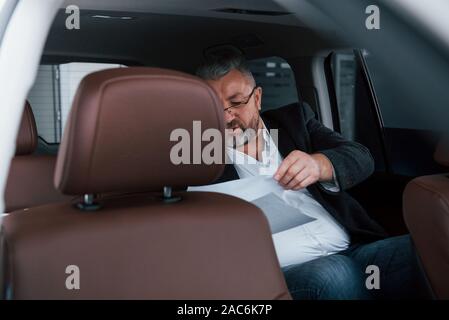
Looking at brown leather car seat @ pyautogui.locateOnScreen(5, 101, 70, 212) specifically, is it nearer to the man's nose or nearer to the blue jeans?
the man's nose

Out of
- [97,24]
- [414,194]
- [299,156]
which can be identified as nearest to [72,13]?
[97,24]

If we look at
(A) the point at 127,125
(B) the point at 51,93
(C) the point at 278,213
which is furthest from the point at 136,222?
(B) the point at 51,93

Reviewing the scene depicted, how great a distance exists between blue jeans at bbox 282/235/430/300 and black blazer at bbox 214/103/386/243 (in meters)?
0.10

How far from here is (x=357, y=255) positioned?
199 centimetres

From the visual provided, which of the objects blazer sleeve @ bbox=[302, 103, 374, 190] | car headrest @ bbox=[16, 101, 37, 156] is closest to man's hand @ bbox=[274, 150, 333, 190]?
blazer sleeve @ bbox=[302, 103, 374, 190]

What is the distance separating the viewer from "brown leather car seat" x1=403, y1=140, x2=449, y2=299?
1.38 metres

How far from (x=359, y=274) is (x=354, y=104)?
1.84 metres

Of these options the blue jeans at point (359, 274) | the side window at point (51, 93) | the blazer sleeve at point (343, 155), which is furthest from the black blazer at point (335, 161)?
the side window at point (51, 93)

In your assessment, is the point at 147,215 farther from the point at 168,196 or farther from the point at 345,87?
the point at 345,87

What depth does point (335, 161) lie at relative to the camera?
1.98m

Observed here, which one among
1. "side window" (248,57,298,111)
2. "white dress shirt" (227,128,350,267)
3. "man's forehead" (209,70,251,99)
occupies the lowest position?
"white dress shirt" (227,128,350,267)
